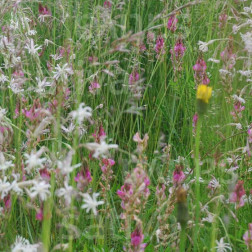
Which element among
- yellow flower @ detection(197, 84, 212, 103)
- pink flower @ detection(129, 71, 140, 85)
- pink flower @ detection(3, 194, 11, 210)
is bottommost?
pink flower @ detection(3, 194, 11, 210)

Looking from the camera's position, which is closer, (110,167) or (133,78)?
(110,167)

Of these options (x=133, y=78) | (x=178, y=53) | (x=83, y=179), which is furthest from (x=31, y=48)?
(x=178, y=53)

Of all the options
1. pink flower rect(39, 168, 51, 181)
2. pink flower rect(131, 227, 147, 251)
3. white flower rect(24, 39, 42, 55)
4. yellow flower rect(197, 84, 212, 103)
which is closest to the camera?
yellow flower rect(197, 84, 212, 103)

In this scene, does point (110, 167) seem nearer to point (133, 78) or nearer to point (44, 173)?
point (44, 173)

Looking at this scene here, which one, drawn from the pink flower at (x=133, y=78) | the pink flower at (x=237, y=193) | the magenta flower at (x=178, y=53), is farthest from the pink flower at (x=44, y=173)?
the magenta flower at (x=178, y=53)

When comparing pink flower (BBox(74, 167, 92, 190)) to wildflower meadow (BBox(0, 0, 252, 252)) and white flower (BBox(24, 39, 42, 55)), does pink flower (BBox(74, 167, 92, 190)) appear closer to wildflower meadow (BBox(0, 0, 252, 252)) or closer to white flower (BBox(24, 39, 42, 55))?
wildflower meadow (BBox(0, 0, 252, 252))

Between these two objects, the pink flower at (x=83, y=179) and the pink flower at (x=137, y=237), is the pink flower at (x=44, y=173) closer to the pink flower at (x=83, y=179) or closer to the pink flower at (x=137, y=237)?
the pink flower at (x=83, y=179)

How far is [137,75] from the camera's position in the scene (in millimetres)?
2432

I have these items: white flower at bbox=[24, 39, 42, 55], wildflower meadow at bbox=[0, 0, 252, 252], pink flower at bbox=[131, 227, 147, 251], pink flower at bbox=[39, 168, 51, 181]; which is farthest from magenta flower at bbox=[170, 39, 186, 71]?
pink flower at bbox=[131, 227, 147, 251]

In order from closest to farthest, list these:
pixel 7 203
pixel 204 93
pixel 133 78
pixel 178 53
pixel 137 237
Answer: pixel 204 93
pixel 137 237
pixel 7 203
pixel 133 78
pixel 178 53

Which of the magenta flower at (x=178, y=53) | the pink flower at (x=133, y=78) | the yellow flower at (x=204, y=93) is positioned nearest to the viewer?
the yellow flower at (x=204, y=93)

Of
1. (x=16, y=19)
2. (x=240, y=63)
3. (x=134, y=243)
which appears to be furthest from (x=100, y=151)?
(x=240, y=63)

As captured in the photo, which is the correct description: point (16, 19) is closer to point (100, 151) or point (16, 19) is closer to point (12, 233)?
point (12, 233)

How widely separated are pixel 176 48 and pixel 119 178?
794 millimetres
